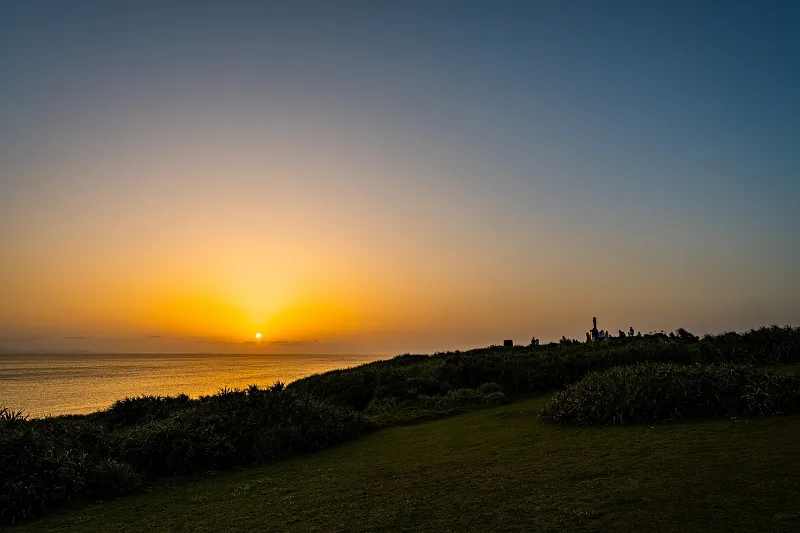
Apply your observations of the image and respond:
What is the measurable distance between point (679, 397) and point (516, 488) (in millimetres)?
6252

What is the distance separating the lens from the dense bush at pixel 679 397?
11891 millimetres

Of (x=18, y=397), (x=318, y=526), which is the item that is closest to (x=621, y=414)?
(x=318, y=526)

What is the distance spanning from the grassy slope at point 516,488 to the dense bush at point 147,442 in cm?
79

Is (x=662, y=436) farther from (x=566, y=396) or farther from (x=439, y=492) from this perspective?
(x=439, y=492)

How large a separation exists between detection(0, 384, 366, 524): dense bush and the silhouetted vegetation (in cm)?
2

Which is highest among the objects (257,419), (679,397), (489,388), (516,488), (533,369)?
(533,369)

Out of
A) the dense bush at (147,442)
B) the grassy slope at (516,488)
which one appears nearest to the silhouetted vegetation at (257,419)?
the dense bush at (147,442)

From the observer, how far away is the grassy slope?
21.8 feet

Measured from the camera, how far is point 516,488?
8.23 meters

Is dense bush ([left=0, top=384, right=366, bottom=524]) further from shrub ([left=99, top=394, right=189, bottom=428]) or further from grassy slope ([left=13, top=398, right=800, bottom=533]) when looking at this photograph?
grassy slope ([left=13, top=398, right=800, bottom=533])

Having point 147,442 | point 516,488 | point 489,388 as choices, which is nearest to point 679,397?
point 516,488

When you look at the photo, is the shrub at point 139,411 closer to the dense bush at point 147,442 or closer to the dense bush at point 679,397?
the dense bush at point 147,442

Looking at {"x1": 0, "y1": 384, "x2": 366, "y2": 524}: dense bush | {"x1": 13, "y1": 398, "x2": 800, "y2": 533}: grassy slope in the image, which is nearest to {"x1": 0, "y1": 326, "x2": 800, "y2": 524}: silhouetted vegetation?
{"x1": 0, "y1": 384, "x2": 366, "y2": 524}: dense bush

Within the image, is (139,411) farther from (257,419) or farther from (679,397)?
(679,397)
